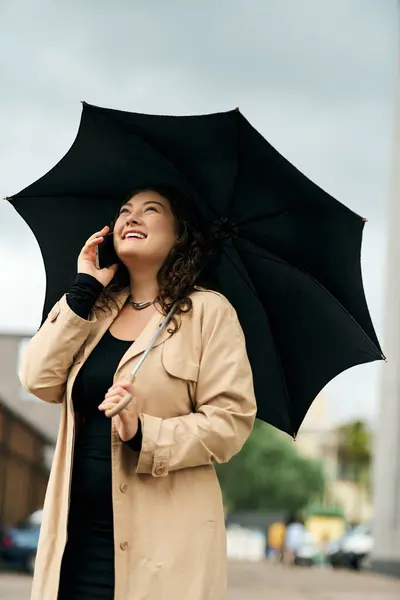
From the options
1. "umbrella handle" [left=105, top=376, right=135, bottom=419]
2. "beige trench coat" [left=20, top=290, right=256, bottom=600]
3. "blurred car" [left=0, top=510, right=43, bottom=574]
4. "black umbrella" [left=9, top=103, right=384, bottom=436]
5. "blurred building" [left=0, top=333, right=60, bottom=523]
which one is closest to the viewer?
"umbrella handle" [left=105, top=376, right=135, bottom=419]

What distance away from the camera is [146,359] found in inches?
130

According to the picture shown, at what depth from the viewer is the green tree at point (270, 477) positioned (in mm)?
67500

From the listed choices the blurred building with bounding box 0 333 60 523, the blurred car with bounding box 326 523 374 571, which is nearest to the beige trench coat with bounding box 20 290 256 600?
the blurred building with bounding box 0 333 60 523

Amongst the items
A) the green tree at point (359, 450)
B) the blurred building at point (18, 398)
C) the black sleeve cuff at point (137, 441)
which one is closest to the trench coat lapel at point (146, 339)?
the black sleeve cuff at point (137, 441)

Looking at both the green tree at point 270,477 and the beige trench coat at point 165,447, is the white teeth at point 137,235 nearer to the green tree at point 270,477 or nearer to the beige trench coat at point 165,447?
the beige trench coat at point 165,447

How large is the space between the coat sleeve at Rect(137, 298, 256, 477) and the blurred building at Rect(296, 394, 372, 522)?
3813 inches

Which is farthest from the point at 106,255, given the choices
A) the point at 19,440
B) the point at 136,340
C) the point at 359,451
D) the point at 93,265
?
the point at 359,451

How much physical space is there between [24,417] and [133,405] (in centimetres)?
1835

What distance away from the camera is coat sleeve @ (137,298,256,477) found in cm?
314

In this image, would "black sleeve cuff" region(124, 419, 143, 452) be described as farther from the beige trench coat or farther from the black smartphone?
the black smartphone

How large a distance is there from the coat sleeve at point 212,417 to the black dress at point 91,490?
0.07 meters

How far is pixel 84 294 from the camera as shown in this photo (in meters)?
3.41

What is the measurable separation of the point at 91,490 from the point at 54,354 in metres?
0.41

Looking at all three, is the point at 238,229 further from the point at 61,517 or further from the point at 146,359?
the point at 61,517
